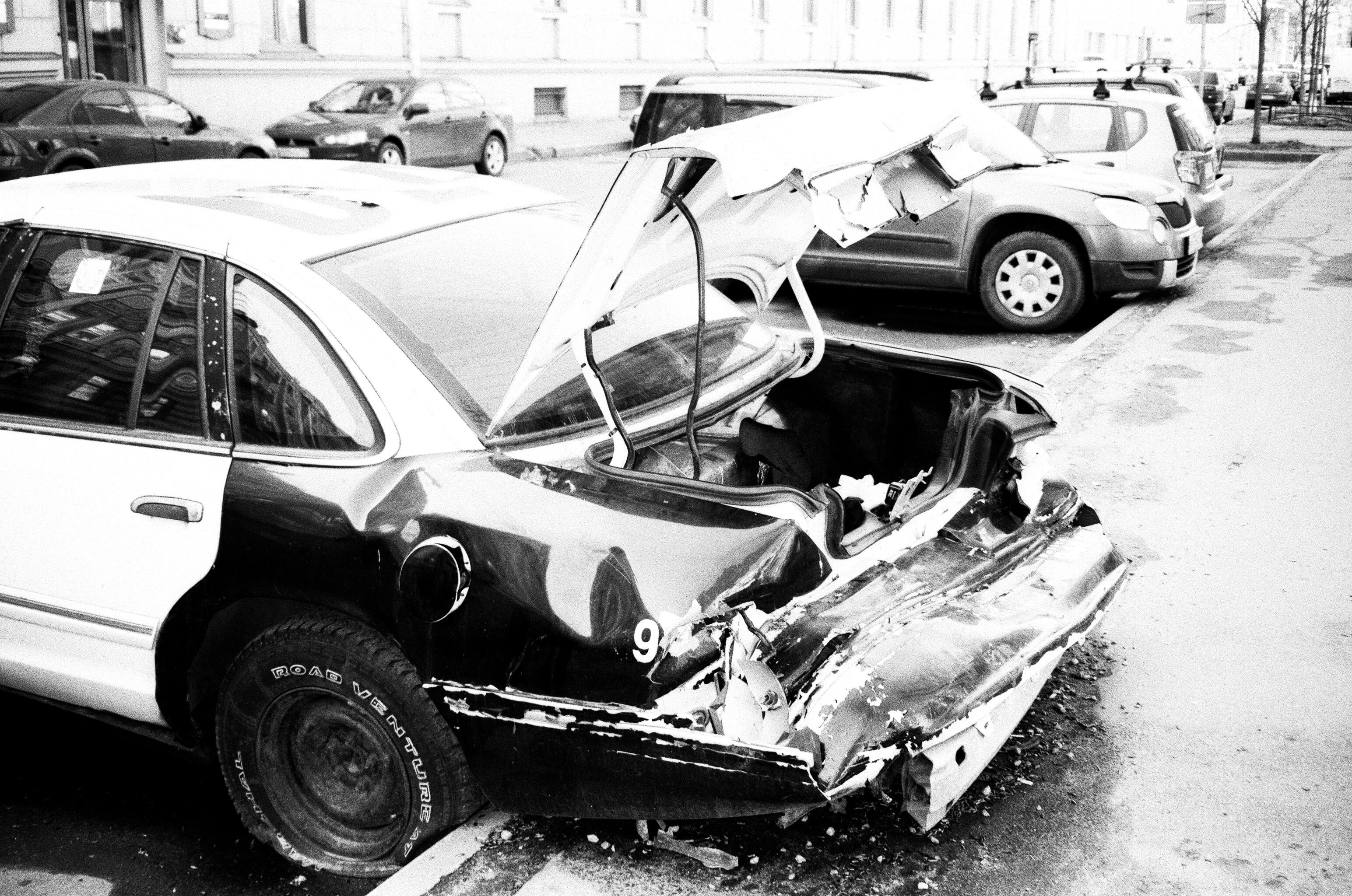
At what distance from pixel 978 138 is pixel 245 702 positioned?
7.68 ft

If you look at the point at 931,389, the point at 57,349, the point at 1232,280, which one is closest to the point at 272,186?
the point at 57,349

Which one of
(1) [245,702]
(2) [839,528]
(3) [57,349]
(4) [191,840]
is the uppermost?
(3) [57,349]

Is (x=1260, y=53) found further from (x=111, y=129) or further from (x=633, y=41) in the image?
(x=111, y=129)

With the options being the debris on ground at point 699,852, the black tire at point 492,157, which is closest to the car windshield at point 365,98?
the black tire at point 492,157

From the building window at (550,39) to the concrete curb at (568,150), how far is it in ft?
13.1

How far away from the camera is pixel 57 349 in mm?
3480

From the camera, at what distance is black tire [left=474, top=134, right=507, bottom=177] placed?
21.0 metres

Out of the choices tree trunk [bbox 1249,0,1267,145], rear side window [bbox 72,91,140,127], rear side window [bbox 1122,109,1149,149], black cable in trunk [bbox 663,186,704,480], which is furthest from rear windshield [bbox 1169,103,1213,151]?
tree trunk [bbox 1249,0,1267,145]

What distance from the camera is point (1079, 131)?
10.9 metres

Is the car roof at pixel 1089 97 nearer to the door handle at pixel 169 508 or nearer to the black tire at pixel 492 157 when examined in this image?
the door handle at pixel 169 508

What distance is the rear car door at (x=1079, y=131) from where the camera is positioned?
426 inches

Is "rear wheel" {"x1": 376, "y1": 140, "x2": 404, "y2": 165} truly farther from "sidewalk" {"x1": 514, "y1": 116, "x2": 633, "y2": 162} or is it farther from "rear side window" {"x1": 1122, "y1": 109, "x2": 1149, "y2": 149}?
"rear side window" {"x1": 1122, "y1": 109, "x2": 1149, "y2": 149}

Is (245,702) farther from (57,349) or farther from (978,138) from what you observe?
(978,138)

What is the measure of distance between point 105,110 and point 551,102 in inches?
587
